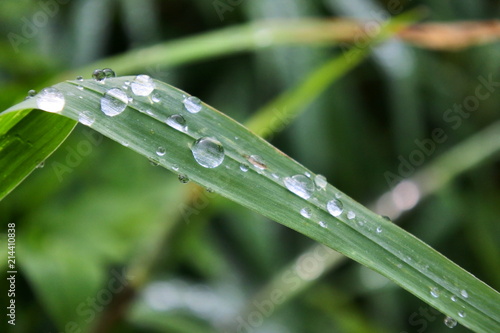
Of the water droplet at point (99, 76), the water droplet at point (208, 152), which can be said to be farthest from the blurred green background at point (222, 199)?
the water droplet at point (208, 152)

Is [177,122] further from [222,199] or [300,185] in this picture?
[222,199]

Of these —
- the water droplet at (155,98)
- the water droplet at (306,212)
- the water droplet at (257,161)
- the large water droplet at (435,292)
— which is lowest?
the large water droplet at (435,292)

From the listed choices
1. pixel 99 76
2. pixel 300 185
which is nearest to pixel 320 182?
pixel 300 185

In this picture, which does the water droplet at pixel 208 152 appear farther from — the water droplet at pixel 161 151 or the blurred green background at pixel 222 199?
the blurred green background at pixel 222 199

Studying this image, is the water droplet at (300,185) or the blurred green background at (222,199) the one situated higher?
the blurred green background at (222,199)

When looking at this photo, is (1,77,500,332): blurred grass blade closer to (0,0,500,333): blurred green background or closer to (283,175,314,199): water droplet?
(283,175,314,199): water droplet
